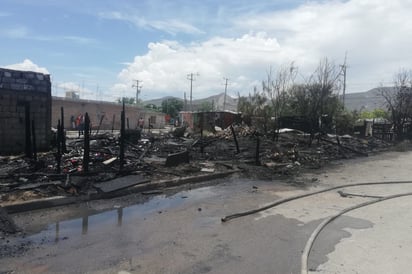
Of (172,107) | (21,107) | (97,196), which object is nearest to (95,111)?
(172,107)

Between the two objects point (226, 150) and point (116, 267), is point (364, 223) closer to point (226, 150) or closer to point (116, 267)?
point (116, 267)

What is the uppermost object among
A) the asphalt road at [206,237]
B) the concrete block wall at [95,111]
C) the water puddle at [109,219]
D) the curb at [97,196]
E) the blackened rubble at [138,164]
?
the concrete block wall at [95,111]

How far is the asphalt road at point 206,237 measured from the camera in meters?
5.14

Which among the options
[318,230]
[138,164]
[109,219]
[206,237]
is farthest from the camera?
[138,164]

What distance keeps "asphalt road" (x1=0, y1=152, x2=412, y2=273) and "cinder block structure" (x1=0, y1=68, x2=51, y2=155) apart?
8039 millimetres

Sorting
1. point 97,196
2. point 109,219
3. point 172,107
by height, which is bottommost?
point 109,219

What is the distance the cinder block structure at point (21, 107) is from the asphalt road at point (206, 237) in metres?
8.04

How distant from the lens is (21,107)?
15398mm

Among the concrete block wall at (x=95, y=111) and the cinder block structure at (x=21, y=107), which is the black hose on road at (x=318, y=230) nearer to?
the cinder block structure at (x=21, y=107)

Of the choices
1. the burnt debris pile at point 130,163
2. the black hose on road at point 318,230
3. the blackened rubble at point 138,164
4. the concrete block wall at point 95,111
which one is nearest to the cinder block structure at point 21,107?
the burnt debris pile at point 130,163

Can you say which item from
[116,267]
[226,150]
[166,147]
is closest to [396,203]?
[116,267]

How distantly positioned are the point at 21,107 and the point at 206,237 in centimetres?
1199

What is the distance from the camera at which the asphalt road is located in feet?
16.9

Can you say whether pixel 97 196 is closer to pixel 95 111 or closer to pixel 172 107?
pixel 95 111
